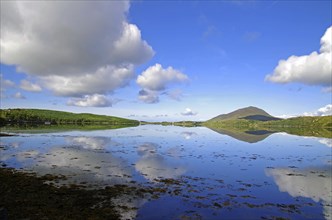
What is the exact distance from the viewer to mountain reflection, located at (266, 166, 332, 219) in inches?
944

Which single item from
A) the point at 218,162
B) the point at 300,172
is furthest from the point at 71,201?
the point at 300,172

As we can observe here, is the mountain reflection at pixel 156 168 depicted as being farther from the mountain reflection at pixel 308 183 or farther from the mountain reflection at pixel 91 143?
the mountain reflection at pixel 91 143

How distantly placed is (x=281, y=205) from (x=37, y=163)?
30010 mm

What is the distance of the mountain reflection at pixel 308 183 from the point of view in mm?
23969

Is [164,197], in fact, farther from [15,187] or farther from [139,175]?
[15,187]

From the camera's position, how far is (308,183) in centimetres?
2942

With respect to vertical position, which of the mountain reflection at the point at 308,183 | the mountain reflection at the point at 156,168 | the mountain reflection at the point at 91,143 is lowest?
the mountain reflection at the point at 308,183

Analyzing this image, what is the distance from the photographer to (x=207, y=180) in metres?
29.3

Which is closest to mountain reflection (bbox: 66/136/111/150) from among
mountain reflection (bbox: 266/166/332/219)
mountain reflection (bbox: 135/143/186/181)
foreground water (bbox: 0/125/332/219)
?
foreground water (bbox: 0/125/332/219)

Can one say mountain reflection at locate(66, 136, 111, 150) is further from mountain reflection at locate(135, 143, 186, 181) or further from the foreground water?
mountain reflection at locate(135, 143, 186, 181)

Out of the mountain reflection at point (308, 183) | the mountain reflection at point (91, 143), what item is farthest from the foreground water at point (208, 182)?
the mountain reflection at point (91, 143)

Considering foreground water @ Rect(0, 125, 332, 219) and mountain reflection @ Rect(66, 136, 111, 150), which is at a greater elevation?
mountain reflection @ Rect(66, 136, 111, 150)

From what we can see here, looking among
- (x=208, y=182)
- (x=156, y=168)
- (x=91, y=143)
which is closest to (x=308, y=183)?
(x=208, y=182)

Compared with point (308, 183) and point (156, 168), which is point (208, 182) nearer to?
point (156, 168)
